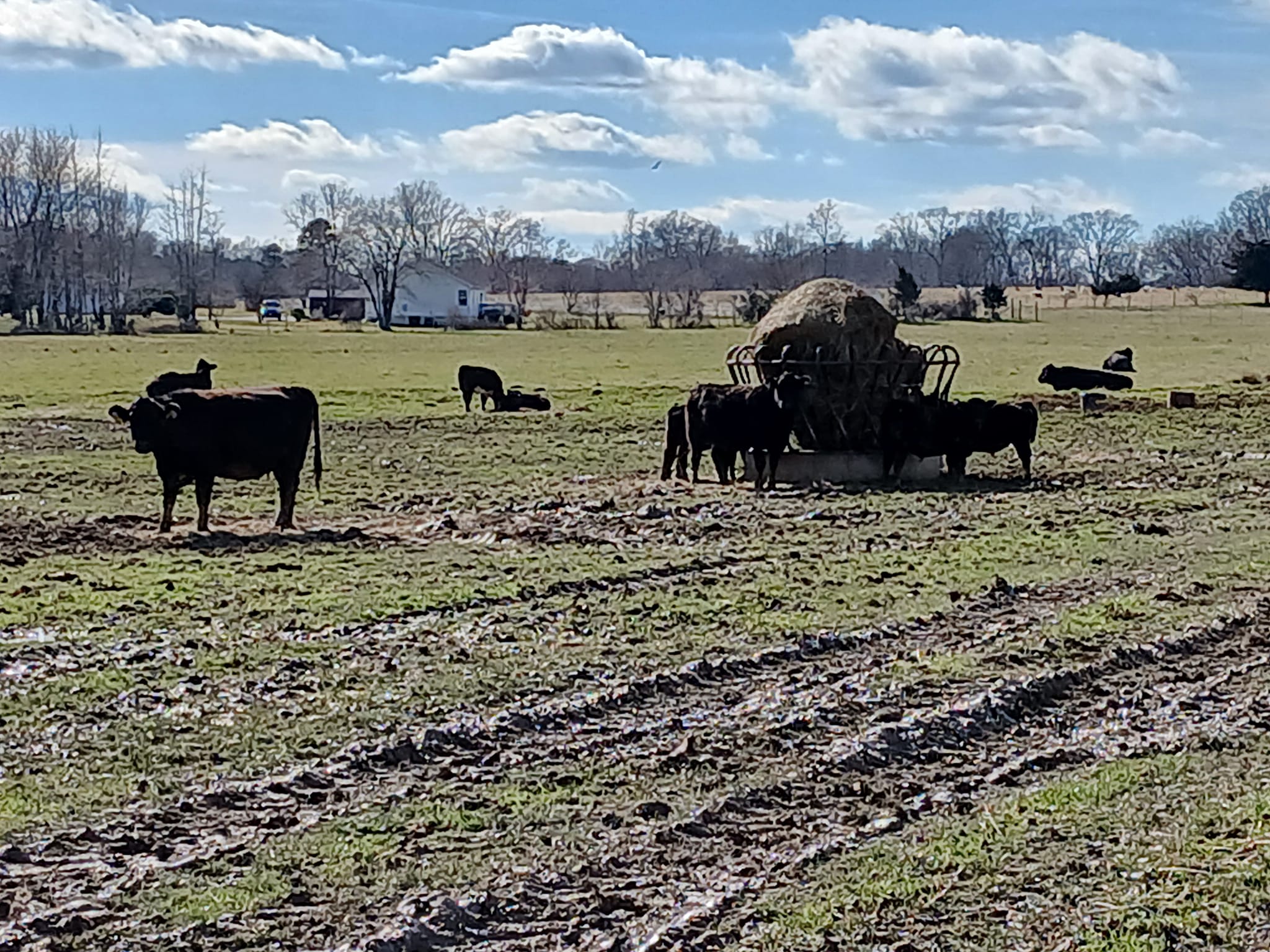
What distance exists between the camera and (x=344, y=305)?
115562 millimetres


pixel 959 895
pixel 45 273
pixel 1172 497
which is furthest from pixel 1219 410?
pixel 45 273

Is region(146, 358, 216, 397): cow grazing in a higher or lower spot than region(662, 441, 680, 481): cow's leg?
higher

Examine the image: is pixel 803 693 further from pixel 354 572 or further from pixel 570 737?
pixel 354 572

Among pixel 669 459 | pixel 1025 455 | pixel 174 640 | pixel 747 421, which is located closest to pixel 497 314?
pixel 669 459

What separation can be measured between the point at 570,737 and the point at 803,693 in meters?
1.54

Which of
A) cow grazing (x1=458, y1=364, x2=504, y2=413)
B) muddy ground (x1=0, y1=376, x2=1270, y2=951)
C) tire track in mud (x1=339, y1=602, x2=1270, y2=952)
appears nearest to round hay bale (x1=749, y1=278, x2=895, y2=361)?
muddy ground (x1=0, y1=376, x2=1270, y2=951)

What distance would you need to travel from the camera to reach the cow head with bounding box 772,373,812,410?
2084 centimetres

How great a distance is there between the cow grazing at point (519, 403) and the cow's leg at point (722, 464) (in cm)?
1202

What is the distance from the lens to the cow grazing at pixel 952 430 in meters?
21.0

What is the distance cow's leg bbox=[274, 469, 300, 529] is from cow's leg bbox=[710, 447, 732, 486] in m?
6.22

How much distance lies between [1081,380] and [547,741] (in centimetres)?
3170

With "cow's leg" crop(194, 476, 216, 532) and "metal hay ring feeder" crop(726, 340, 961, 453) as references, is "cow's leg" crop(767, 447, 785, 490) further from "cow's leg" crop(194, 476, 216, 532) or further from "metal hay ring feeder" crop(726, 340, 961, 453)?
"cow's leg" crop(194, 476, 216, 532)

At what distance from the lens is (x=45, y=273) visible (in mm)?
98625

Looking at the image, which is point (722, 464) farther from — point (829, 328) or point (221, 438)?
point (221, 438)
